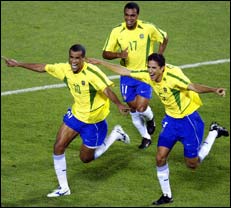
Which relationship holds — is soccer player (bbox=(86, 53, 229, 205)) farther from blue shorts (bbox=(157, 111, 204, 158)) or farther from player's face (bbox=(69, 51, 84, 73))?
player's face (bbox=(69, 51, 84, 73))

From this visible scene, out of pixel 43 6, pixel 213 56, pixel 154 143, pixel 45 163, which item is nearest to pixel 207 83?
pixel 213 56

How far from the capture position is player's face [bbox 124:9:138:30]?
18156mm

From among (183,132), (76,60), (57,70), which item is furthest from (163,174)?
(57,70)

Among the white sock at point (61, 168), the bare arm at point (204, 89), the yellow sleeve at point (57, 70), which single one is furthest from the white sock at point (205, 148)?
the yellow sleeve at point (57, 70)

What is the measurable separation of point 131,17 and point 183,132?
3.12 metres

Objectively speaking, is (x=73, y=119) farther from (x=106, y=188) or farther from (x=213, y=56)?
(x=213, y=56)

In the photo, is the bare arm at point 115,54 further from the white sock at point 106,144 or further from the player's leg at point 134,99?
the white sock at point 106,144

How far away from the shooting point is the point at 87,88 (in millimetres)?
16234

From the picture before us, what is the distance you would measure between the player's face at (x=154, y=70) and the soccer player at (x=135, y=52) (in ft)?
8.05

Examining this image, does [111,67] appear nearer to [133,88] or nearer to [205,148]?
[133,88]

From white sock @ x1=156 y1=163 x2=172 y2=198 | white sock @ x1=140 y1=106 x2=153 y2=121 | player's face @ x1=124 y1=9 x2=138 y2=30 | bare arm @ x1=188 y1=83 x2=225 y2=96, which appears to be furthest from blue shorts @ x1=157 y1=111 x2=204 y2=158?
player's face @ x1=124 y1=9 x2=138 y2=30

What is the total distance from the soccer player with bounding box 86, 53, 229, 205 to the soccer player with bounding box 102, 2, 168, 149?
191 centimetres

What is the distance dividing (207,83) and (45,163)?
5493 millimetres

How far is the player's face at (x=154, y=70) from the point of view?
50.9 ft
